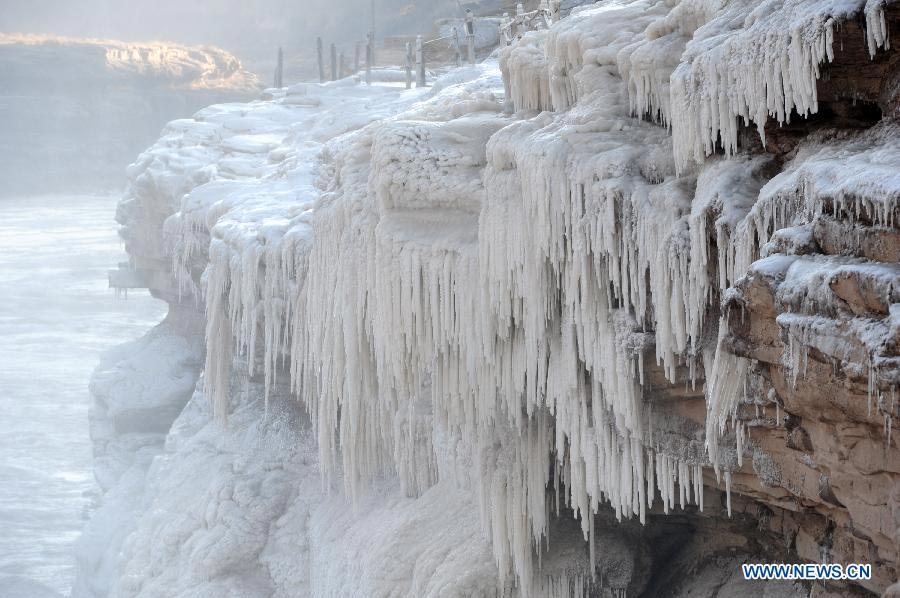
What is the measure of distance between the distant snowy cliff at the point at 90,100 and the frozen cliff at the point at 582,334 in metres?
34.4

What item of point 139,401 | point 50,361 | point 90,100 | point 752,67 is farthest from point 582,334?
point 90,100

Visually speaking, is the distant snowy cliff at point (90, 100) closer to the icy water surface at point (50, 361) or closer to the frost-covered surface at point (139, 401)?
the icy water surface at point (50, 361)

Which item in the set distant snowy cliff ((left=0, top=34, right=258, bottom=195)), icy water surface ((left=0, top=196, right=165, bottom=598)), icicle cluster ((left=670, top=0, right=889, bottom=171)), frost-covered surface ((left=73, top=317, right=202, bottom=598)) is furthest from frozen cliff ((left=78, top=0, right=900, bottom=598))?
distant snowy cliff ((left=0, top=34, right=258, bottom=195))

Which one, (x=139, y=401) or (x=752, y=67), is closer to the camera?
(x=752, y=67)

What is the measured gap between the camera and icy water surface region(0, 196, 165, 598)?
17.6 meters

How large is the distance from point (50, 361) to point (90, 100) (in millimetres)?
23691

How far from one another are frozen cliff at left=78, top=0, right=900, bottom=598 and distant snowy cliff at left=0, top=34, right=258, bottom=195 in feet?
113

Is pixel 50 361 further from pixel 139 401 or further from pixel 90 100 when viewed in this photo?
pixel 90 100

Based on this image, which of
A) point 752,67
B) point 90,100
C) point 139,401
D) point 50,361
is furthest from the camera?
point 90,100

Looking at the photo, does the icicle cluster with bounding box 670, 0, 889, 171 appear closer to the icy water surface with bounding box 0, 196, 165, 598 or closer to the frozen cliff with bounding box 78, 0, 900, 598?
the frozen cliff with bounding box 78, 0, 900, 598

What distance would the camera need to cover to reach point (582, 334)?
20.2 ft

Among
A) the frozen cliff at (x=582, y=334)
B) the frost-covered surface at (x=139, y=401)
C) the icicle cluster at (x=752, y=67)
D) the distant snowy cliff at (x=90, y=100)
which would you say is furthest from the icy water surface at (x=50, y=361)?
the icicle cluster at (x=752, y=67)

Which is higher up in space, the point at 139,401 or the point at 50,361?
the point at 50,361

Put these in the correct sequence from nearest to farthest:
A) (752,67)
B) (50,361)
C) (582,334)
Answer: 1. (752,67)
2. (582,334)
3. (50,361)
